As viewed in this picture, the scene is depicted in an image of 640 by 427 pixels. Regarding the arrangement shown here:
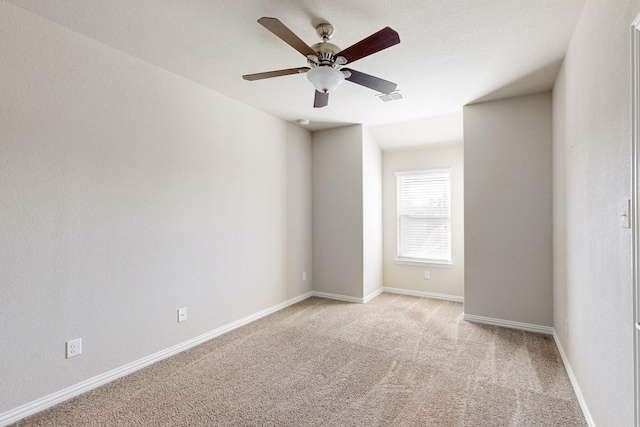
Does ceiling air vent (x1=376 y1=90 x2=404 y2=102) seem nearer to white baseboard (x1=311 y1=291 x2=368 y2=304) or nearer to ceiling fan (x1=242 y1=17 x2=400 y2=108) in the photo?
ceiling fan (x1=242 y1=17 x2=400 y2=108)

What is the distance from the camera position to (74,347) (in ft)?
7.68

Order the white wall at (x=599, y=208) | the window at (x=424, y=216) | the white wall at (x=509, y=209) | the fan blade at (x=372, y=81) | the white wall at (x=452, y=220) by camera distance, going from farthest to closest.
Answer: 1. the window at (x=424, y=216)
2. the white wall at (x=452, y=220)
3. the white wall at (x=509, y=209)
4. the fan blade at (x=372, y=81)
5. the white wall at (x=599, y=208)

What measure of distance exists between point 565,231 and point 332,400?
94.1 inches

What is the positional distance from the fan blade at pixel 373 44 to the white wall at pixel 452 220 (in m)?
3.22

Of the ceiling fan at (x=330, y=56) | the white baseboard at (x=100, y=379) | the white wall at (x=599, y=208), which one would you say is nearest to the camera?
the white wall at (x=599, y=208)

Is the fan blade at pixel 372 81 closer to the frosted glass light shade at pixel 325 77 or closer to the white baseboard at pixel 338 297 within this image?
the frosted glass light shade at pixel 325 77

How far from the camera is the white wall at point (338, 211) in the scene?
15.5 ft

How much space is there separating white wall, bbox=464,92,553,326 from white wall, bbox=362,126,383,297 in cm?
140

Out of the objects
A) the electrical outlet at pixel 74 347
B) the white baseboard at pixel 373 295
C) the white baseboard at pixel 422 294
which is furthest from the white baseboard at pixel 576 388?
the electrical outlet at pixel 74 347

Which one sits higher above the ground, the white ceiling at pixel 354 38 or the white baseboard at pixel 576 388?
the white ceiling at pixel 354 38

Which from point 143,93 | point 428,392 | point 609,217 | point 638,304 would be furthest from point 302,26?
point 428,392

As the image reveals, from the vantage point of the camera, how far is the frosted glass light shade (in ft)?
7.33

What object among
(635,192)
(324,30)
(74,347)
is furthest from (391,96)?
(74,347)

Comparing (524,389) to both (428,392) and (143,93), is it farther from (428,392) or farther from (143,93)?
(143,93)
